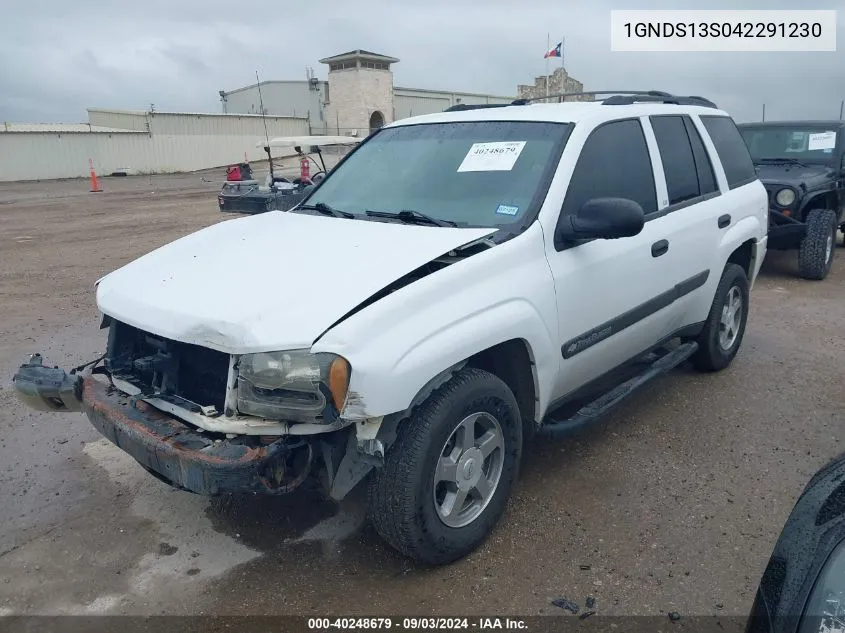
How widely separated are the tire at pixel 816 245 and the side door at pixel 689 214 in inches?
159

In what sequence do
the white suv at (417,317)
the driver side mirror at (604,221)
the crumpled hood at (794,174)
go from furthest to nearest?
1. the crumpled hood at (794,174)
2. the driver side mirror at (604,221)
3. the white suv at (417,317)

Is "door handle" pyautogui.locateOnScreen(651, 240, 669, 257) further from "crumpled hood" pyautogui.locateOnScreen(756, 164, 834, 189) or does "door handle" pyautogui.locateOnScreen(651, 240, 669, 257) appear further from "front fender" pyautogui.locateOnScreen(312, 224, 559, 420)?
"crumpled hood" pyautogui.locateOnScreen(756, 164, 834, 189)

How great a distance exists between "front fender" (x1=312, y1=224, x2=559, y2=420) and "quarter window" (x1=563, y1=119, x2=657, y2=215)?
1.56ft

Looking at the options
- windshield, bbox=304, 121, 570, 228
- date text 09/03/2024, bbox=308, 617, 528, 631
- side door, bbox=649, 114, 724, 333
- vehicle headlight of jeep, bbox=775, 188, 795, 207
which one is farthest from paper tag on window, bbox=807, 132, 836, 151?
date text 09/03/2024, bbox=308, 617, 528, 631

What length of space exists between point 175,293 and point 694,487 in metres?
2.62

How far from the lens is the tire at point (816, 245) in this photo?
7922 millimetres

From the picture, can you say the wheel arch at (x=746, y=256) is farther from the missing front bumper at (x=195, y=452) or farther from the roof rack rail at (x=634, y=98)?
the missing front bumper at (x=195, y=452)

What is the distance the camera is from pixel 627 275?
11.7 feet

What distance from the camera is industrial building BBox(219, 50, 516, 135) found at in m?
45.5

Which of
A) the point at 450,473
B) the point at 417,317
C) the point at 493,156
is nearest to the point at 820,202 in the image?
the point at 493,156

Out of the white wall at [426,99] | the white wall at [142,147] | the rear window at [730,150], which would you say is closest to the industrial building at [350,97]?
the white wall at [426,99]

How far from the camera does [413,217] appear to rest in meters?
3.35

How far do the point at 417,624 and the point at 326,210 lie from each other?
7.02ft

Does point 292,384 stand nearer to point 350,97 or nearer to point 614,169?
point 614,169
